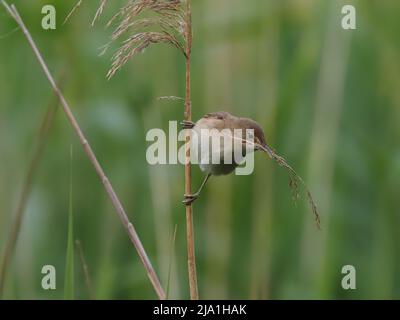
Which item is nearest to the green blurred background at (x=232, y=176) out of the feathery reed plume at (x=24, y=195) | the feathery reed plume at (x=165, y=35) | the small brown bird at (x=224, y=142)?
the small brown bird at (x=224, y=142)

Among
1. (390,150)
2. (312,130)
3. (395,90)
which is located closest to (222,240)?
(312,130)

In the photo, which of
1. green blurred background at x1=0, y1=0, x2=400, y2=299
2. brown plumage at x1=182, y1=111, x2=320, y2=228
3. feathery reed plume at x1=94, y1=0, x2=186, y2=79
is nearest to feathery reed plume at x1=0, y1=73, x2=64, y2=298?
feathery reed plume at x1=94, y1=0, x2=186, y2=79

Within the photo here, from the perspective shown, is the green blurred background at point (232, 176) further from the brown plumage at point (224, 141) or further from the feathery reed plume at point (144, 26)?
the feathery reed plume at point (144, 26)

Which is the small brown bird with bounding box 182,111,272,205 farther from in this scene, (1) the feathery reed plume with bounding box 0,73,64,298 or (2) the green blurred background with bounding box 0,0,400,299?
(1) the feathery reed plume with bounding box 0,73,64,298

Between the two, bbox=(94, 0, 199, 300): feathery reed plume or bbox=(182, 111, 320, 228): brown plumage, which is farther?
bbox=(182, 111, 320, 228): brown plumage

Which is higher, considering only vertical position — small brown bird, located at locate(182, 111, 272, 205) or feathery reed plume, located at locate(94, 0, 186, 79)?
feathery reed plume, located at locate(94, 0, 186, 79)

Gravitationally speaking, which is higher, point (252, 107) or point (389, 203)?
point (252, 107)

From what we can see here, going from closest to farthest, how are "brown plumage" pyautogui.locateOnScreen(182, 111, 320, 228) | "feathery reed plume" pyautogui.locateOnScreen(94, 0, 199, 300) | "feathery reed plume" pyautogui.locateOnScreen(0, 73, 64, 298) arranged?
"feathery reed plume" pyautogui.locateOnScreen(0, 73, 64, 298) < "feathery reed plume" pyautogui.locateOnScreen(94, 0, 199, 300) < "brown plumage" pyautogui.locateOnScreen(182, 111, 320, 228)
